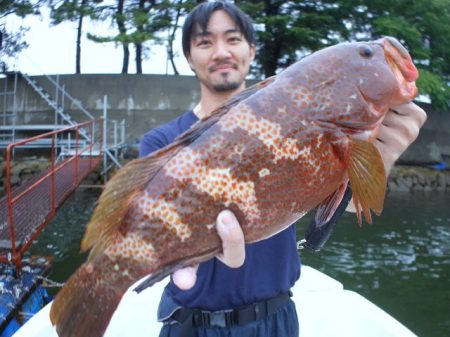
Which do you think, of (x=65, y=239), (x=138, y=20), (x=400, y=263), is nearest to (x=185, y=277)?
(x=400, y=263)

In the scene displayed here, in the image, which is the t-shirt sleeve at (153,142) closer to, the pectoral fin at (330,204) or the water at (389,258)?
the pectoral fin at (330,204)

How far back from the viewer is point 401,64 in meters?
1.91

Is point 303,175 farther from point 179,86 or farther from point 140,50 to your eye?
point 140,50

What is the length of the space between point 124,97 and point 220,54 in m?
15.7

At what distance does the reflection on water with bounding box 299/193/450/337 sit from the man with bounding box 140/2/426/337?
4.72m

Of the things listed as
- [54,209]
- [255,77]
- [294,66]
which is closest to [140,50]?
[255,77]

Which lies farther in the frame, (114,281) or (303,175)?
(303,175)

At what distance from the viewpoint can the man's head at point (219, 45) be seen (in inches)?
90.0

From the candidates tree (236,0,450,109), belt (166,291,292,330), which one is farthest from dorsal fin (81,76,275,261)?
tree (236,0,450,109)

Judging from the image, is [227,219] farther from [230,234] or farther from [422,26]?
[422,26]

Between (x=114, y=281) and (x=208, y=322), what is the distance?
30.8 inches

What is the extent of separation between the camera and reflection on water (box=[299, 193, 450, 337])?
6668 mm

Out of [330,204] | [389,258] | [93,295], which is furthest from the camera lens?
[389,258]

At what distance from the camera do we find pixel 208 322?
2215 millimetres
